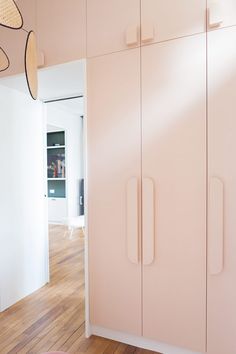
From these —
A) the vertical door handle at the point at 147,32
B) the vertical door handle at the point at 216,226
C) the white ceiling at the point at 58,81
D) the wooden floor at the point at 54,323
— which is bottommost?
the wooden floor at the point at 54,323

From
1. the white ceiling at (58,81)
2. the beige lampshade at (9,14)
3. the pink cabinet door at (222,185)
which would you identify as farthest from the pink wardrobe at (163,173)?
the beige lampshade at (9,14)

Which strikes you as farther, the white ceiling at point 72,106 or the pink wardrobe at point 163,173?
the white ceiling at point 72,106

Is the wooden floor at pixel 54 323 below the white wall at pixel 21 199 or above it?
below

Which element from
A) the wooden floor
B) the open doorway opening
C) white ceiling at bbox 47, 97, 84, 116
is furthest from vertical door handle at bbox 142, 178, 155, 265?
white ceiling at bbox 47, 97, 84, 116

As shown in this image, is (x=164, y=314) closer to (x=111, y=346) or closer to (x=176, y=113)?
(x=111, y=346)

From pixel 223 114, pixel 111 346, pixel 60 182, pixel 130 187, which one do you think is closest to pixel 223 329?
pixel 111 346

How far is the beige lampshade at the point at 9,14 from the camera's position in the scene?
1.05 metres

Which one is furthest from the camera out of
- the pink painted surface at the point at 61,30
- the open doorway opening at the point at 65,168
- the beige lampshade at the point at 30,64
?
the open doorway opening at the point at 65,168

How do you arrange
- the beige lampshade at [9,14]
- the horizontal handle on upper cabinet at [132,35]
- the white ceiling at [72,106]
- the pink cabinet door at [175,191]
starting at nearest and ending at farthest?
the beige lampshade at [9,14] → the pink cabinet door at [175,191] → the horizontal handle on upper cabinet at [132,35] → the white ceiling at [72,106]

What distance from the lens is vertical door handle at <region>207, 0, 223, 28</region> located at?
164cm

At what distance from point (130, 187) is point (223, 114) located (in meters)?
0.83

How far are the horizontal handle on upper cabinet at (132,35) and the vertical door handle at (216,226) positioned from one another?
116 cm

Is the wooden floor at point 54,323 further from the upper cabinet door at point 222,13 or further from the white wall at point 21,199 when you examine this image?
the upper cabinet door at point 222,13

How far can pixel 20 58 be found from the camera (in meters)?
2.36
